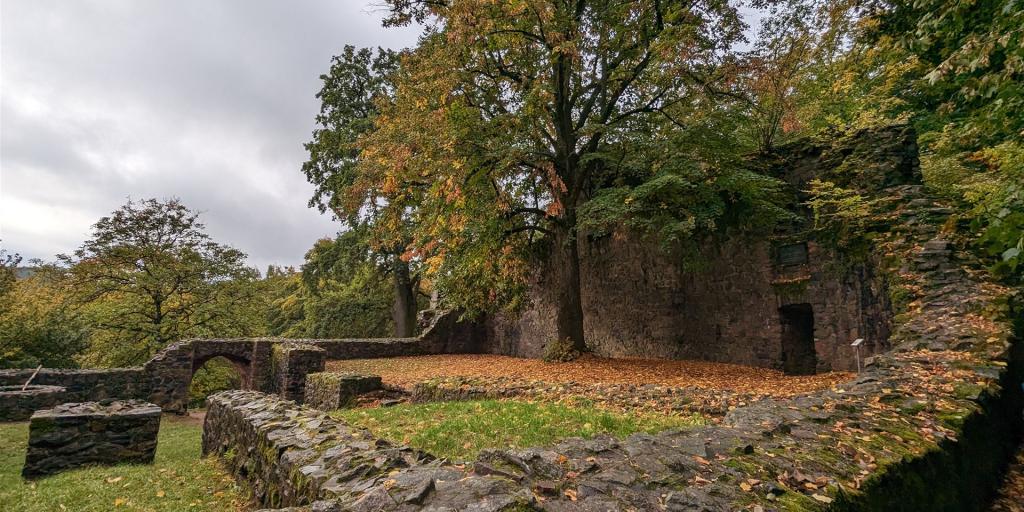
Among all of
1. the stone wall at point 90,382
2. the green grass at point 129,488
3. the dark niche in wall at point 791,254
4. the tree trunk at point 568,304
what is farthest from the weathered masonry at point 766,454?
the stone wall at point 90,382

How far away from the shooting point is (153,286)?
57.1 feet

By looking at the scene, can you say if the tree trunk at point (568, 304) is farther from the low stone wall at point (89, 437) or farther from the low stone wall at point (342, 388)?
the low stone wall at point (89, 437)

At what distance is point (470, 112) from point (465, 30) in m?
1.70

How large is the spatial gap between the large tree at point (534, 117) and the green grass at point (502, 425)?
14.0 ft

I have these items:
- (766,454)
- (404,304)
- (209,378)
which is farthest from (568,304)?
(209,378)

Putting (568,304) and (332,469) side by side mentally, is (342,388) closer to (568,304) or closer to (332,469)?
(568,304)

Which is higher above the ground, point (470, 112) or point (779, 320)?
point (470, 112)

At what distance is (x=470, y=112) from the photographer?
10438 mm

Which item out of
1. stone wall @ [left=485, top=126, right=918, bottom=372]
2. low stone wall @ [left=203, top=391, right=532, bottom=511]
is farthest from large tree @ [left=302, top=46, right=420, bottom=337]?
low stone wall @ [left=203, top=391, right=532, bottom=511]

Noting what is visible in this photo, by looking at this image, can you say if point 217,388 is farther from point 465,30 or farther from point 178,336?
point 465,30

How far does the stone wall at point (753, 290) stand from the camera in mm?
9414

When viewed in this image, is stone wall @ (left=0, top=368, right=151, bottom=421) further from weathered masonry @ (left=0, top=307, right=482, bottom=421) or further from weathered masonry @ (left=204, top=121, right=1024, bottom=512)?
weathered masonry @ (left=204, top=121, right=1024, bottom=512)

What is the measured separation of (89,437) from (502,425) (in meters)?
6.18

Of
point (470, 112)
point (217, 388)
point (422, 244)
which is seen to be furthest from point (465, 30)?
point (217, 388)
